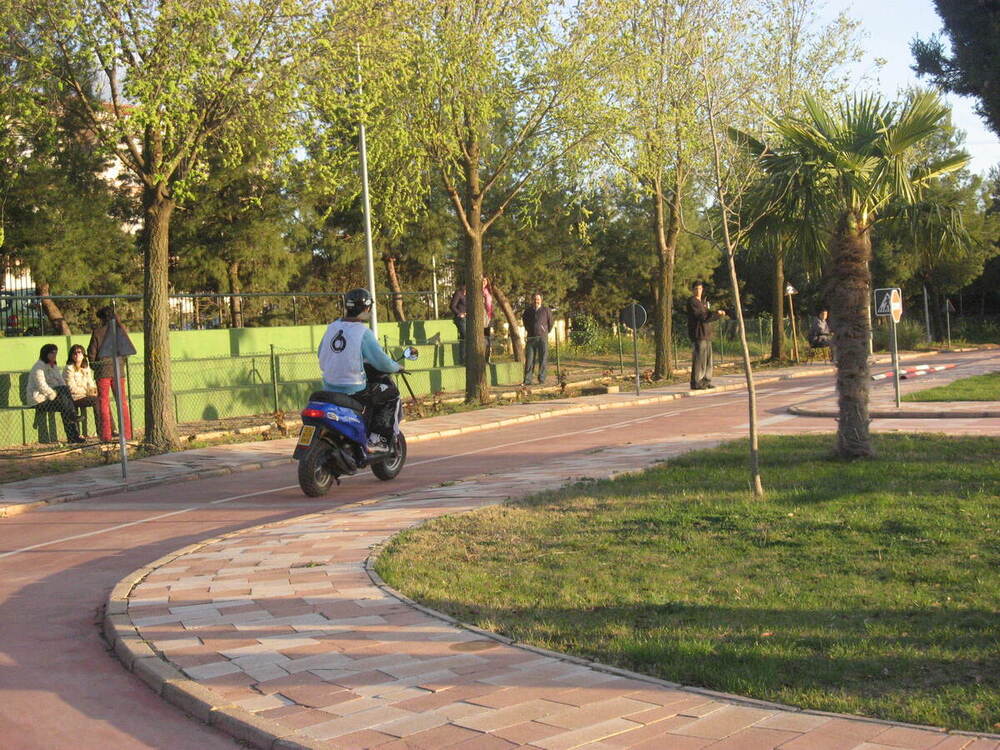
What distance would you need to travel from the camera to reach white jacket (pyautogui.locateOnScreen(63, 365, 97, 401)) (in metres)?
17.7

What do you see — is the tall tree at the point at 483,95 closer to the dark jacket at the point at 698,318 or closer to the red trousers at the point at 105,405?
the dark jacket at the point at 698,318

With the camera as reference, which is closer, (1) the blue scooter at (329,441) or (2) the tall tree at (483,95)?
(1) the blue scooter at (329,441)

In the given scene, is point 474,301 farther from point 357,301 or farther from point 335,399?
point 335,399

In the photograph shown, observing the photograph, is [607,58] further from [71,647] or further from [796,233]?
[71,647]

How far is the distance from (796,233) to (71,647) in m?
8.05

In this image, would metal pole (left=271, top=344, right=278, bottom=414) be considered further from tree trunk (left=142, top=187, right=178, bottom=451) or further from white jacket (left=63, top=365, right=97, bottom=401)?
tree trunk (left=142, top=187, right=178, bottom=451)

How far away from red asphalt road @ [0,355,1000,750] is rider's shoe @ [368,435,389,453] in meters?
0.43

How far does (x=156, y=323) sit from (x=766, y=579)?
12478mm

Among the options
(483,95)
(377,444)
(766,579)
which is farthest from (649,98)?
(766,579)

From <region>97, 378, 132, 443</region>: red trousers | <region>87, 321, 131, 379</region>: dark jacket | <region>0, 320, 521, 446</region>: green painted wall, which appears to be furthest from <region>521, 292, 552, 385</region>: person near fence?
<region>97, 378, 132, 443</region>: red trousers

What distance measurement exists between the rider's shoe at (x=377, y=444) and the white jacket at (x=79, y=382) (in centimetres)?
744

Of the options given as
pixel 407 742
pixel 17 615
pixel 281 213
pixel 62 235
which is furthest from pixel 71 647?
pixel 281 213

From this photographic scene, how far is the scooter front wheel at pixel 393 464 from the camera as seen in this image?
12844mm

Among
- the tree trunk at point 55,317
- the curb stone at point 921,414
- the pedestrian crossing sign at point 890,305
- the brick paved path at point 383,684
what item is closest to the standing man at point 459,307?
the tree trunk at point 55,317
